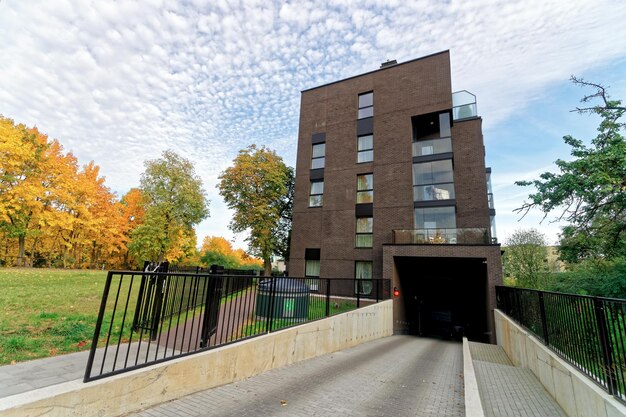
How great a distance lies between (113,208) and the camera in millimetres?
30641

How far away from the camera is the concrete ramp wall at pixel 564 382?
10.1 ft

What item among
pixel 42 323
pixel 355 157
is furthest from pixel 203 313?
pixel 355 157

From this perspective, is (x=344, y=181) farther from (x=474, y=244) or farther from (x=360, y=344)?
(x=360, y=344)

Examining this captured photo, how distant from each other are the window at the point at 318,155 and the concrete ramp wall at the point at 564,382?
1568 centimetres

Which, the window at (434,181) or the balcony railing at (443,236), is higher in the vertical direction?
the window at (434,181)

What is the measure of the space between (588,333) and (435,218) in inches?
524

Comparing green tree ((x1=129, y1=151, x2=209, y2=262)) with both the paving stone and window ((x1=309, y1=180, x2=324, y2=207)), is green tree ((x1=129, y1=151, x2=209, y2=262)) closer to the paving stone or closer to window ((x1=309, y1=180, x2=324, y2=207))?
window ((x1=309, y1=180, x2=324, y2=207))

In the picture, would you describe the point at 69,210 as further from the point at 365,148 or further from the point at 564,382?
the point at 564,382

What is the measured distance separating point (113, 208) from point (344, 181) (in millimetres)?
26402

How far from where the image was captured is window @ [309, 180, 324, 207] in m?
20.4

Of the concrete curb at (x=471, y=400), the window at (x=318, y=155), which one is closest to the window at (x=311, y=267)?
the window at (x=318, y=155)

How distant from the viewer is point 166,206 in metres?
30.0

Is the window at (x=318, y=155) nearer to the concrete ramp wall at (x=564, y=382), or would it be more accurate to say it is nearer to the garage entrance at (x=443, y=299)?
the garage entrance at (x=443, y=299)

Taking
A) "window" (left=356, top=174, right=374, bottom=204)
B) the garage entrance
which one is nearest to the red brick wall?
"window" (left=356, top=174, right=374, bottom=204)
